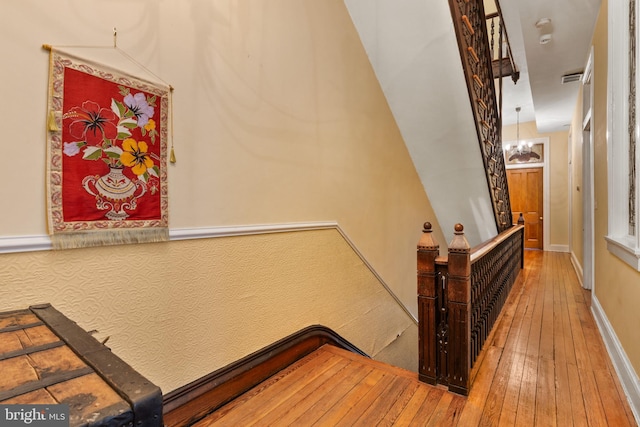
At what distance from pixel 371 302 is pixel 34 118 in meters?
2.60

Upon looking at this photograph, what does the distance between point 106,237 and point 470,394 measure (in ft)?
6.42

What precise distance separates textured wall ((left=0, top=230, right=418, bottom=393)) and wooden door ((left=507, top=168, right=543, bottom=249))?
22.8 ft

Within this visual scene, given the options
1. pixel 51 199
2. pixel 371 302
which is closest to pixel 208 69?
pixel 51 199

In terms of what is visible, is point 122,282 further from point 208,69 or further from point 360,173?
point 360,173

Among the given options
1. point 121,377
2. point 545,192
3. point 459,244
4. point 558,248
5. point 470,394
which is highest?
point 545,192

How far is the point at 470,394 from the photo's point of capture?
68.9 inches

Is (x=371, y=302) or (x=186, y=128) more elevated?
(x=186, y=128)

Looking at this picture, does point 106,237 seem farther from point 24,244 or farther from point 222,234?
point 222,234

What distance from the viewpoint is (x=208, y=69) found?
1685mm

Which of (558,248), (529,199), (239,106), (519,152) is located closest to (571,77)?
(519,152)

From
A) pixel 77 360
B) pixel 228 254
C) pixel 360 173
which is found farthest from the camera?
pixel 360 173

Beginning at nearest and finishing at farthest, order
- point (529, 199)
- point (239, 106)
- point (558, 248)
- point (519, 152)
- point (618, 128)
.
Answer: point (239, 106)
point (618, 128)
point (558, 248)
point (519, 152)
point (529, 199)

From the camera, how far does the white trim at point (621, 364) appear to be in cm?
162

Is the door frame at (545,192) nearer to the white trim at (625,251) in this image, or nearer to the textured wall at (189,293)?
the white trim at (625,251)
